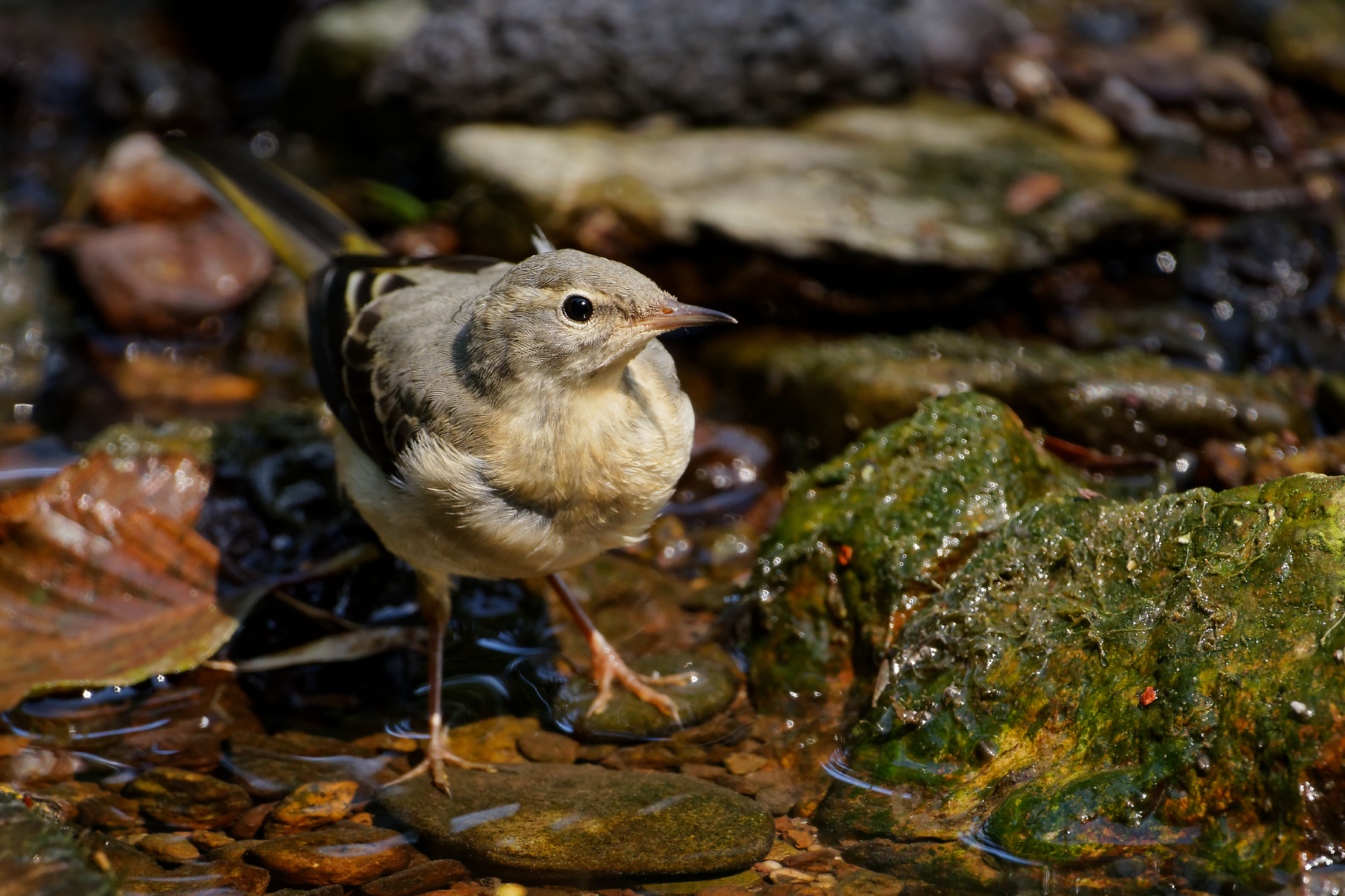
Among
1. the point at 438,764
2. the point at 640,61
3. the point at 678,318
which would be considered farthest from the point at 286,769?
the point at 640,61

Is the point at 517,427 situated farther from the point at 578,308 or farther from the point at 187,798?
the point at 187,798

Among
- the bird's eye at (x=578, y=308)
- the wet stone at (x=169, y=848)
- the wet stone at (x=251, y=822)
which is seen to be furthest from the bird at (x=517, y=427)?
the wet stone at (x=169, y=848)

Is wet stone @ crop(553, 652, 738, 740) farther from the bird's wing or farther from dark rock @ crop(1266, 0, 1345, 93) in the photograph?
dark rock @ crop(1266, 0, 1345, 93)

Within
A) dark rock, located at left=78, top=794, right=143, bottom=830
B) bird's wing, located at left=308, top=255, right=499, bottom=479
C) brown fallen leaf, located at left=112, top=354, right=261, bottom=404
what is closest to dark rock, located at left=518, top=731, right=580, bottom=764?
bird's wing, located at left=308, top=255, right=499, bottom=479

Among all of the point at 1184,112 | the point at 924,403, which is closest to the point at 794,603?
the point at 924,403

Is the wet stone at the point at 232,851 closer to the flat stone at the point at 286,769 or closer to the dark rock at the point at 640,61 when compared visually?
the flat stone at the point at 286,769

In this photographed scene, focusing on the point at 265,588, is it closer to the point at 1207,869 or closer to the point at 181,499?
the point at 181,499
